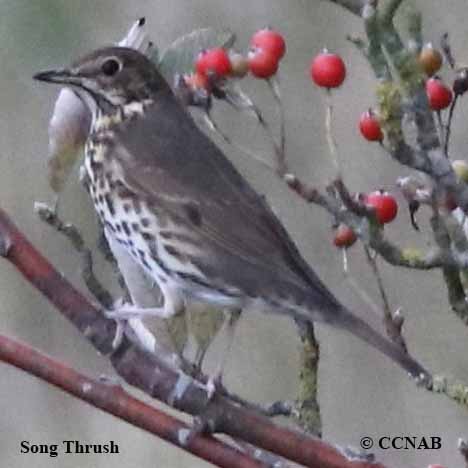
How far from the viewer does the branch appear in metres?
1.79

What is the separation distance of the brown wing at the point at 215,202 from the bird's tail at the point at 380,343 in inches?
3.6

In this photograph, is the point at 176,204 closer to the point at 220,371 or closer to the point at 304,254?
the point at 220,371

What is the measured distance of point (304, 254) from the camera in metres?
4.78

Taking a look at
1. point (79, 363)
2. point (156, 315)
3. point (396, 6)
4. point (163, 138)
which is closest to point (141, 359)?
point (156, 315)

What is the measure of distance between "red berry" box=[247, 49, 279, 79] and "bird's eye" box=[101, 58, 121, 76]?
30 centimetres

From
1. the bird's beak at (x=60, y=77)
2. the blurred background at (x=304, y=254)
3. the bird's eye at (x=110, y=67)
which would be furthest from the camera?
the blurred background at (x=304, y=254)

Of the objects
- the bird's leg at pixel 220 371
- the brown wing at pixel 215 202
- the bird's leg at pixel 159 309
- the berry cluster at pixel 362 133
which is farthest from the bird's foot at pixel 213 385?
the brown wing at pixel 215 202

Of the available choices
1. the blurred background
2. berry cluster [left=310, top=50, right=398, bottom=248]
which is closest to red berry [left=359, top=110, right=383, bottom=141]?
berry cluster [left=310, top=50, right=398, bottom=248]

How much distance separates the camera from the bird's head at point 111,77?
230 cm

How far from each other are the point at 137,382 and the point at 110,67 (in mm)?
653

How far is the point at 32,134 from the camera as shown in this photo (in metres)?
5.37

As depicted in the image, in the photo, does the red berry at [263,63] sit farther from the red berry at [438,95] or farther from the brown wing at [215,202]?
the brown wing at [215,202]

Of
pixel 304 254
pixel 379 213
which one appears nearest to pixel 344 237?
pixel 379 213

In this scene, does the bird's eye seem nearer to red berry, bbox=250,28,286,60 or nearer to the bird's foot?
red berry, bbox=250,28,286,60
